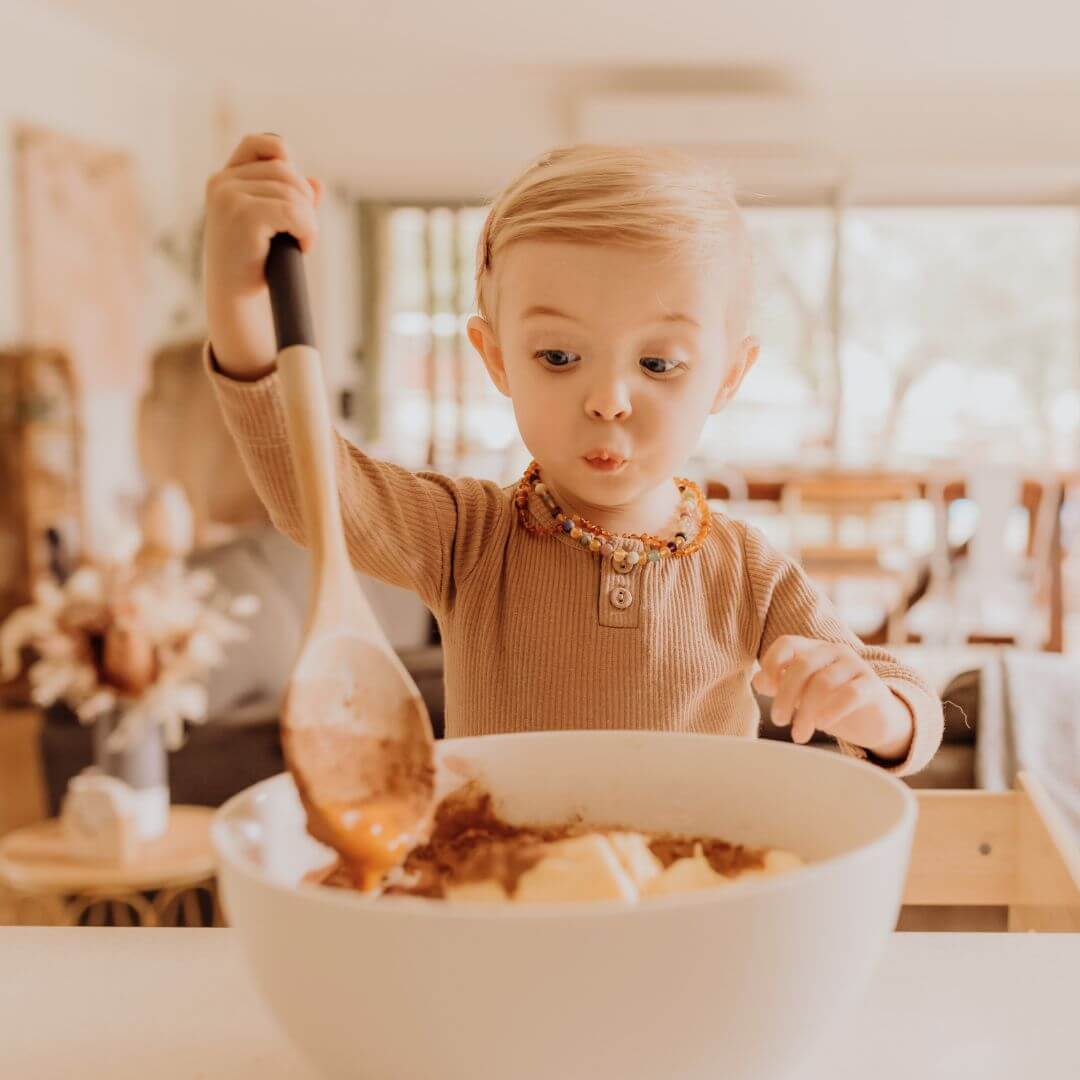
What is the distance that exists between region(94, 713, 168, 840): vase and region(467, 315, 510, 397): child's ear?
4.87 feet

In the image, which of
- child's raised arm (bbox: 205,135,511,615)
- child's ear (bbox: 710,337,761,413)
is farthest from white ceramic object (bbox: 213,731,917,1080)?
child's ear (bbox: 710,337,761,413)

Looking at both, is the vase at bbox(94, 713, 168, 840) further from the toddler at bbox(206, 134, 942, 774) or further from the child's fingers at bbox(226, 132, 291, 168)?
the child's fingers at bbox(226, 132, 291, 168)

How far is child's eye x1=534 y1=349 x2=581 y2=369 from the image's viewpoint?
653 millimetres

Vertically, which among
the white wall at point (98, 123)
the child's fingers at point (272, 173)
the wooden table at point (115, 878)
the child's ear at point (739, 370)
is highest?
the white wall at point (98, 123)

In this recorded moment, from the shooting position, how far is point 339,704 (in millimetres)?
469

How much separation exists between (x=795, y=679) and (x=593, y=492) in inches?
7.5

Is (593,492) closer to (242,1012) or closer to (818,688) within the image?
(818,688)

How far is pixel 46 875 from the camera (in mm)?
1905

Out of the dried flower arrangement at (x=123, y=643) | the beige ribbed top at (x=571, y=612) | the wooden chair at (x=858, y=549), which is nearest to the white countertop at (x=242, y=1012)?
the beige ribbed top at (x=571, y=612)

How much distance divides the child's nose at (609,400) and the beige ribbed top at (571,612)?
0.40 feet

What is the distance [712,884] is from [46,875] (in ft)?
5.72

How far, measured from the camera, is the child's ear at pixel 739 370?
0.74 metres

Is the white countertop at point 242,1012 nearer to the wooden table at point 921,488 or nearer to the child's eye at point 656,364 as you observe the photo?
the child's eye at point 656,364

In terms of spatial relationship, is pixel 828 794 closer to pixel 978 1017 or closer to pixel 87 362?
pixel 978 1017
